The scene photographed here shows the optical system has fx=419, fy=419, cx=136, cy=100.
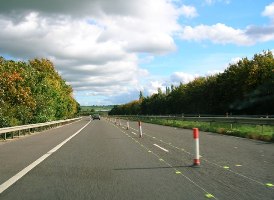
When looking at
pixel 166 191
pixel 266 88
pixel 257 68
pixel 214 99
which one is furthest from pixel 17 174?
pixel 214 99

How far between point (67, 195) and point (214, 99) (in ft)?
235

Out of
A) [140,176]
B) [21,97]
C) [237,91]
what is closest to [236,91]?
[237,91]

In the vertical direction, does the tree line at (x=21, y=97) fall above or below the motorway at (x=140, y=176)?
above

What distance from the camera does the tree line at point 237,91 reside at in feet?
195

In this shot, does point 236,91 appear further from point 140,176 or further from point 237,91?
point 140,176

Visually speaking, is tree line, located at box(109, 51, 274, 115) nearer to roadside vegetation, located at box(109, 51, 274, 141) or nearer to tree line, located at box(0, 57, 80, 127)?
roadside vegetation, located at box(109, 51, 274, 141)

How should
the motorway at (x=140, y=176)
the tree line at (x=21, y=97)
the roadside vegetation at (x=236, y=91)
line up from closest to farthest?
the motorway at (x=140, y=176), the tree line at (x=21, y=97), the roadside vegetation at (x=236, y=91)

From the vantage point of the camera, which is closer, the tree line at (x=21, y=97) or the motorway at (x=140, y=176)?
the motorway at (x=140, y=176)

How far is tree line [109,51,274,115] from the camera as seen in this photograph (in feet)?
195

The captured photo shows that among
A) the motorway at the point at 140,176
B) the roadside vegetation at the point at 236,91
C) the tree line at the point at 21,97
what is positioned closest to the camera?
the motorway at the point at 140,176

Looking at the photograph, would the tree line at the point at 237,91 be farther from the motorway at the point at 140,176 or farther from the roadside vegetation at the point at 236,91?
the motorway at the point at 140,176

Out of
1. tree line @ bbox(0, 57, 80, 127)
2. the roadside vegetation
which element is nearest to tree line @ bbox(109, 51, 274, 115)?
the roadside vegetation

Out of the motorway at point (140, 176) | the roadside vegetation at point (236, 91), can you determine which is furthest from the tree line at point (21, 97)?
the motorway at point (140, 176)

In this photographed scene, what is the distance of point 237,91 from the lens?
69312mm
